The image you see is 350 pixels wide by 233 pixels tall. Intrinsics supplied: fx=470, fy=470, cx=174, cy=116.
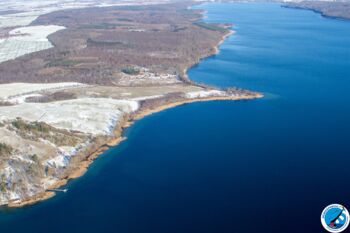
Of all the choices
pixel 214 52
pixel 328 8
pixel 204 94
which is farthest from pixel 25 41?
pixel 328 8

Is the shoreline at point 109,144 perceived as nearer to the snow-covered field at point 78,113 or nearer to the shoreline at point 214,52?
the snow-covered field at point 78,113

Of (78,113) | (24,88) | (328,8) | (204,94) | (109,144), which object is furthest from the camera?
(328,8)

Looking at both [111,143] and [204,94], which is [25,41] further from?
[111,143]

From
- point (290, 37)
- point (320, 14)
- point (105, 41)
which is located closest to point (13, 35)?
point (105, 41)

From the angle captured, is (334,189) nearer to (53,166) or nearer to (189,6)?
(53,166)

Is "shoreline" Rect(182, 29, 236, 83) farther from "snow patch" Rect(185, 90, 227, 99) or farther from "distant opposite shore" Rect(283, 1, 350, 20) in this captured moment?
"distant opposite shore" Rect(283, 1, 350, 20)
